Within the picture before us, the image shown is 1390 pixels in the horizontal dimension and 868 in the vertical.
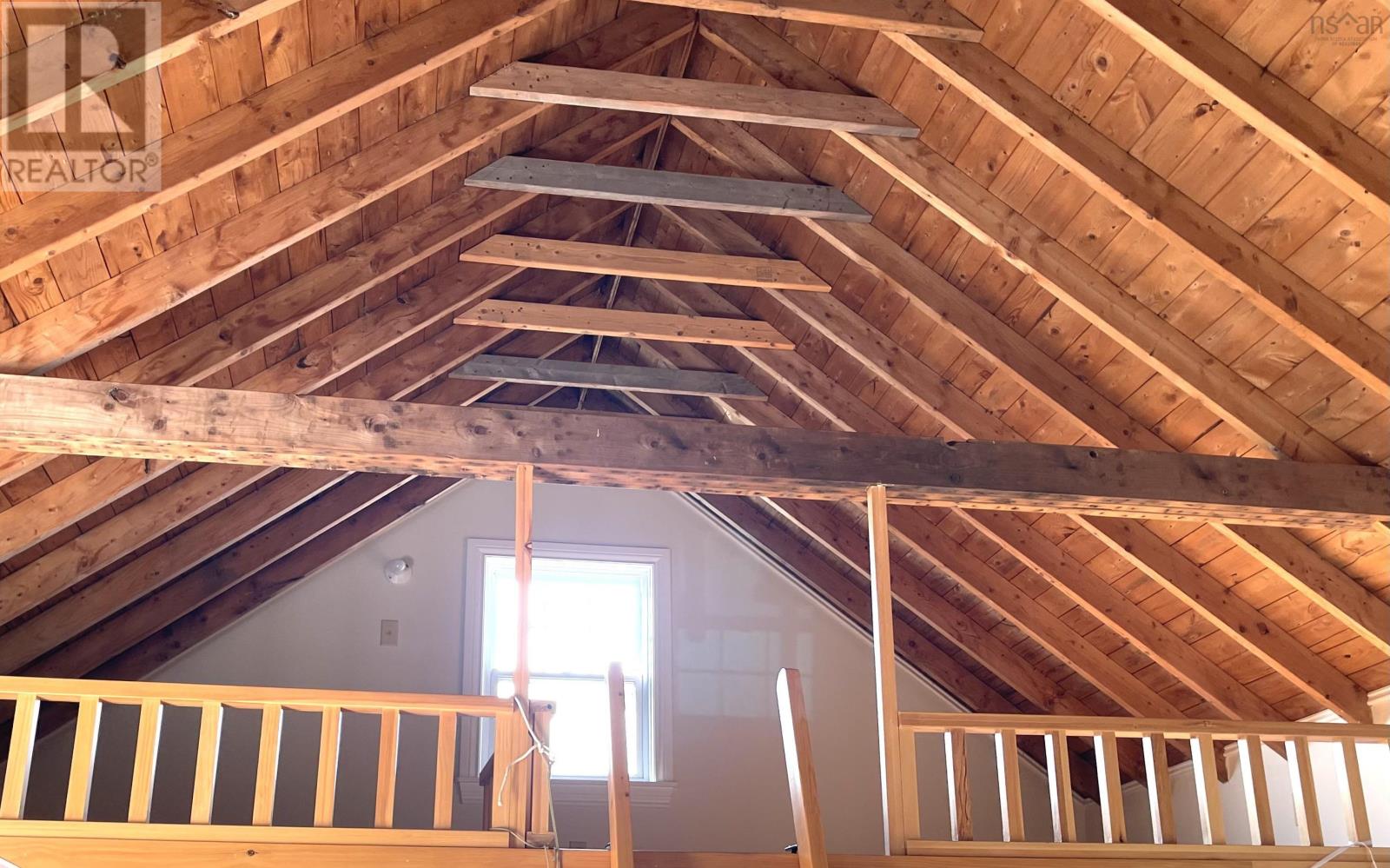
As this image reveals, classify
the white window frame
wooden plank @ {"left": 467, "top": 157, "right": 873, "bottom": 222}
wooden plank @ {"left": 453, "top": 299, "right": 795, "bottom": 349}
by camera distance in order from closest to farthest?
wooden plank @ {"left": 467, "top": 157, "right": 873, "bottom": 222}, wooden plank @ {"left": 453, "top": 299, "right": 795, "bottom": 349}, the white window frame

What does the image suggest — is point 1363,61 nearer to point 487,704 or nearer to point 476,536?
point 487,704

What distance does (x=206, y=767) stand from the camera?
4.25m

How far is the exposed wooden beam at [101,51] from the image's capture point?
3602 mm

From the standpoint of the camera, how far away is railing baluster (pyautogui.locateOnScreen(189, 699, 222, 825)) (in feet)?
13.8

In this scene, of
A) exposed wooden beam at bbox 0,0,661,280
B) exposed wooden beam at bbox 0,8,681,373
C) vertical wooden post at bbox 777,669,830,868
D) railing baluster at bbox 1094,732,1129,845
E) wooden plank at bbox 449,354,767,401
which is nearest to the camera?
vertical wooden post at bbox 777,669,830,868

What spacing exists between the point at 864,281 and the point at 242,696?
3.38 m

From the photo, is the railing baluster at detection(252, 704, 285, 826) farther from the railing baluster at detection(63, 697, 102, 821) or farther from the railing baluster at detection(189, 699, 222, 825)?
the railing baluster at detection(63, 697, 102, 821)

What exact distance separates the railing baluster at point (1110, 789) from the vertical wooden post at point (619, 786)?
76.4 inches

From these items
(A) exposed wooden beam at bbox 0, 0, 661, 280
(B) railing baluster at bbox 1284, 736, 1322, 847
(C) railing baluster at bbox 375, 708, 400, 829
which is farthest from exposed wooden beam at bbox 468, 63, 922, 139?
(B) railing baluster at bbox 1284, 736, 1322, 847

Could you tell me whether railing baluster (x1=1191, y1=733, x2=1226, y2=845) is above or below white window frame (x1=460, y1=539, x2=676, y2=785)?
below

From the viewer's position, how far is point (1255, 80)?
4105 millimetres

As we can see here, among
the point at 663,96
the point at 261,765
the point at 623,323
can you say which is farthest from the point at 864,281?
the point at 261,765

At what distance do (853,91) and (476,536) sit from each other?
4.19m

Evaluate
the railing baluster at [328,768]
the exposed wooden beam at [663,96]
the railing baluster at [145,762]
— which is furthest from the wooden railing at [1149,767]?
the railing baluster at [145,762]
